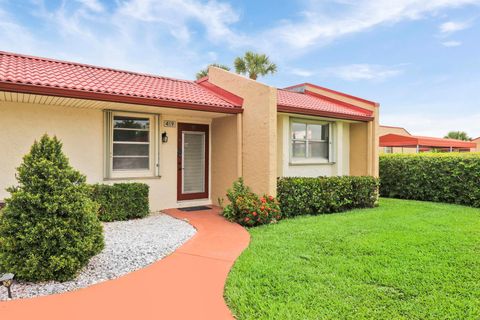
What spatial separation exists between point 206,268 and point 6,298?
2422 millimetres

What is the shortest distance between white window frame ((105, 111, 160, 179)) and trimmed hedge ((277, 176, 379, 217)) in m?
3.64

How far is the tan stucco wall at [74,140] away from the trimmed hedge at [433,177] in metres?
8.95

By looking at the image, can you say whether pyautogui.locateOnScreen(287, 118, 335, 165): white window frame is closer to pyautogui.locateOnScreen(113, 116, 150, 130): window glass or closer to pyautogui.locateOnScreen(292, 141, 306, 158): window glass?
pyautogui.locateOnScreen(292, 141, 306, 158): window glass

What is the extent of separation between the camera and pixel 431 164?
12273 millimetres

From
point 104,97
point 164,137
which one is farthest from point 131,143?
point 104,97

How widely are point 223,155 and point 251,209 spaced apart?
2.74m

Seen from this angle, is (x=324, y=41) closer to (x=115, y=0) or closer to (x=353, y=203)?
(x=353, y=203)

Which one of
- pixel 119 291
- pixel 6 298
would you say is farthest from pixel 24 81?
pixel 119 291

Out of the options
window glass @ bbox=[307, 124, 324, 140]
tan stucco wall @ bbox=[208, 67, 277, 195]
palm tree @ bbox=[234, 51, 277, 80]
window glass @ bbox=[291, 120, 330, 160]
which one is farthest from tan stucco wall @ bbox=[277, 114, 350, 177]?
palm tree @ bbox=[234, 51, 277, 80]

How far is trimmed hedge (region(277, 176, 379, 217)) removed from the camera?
8727 mm

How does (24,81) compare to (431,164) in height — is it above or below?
above

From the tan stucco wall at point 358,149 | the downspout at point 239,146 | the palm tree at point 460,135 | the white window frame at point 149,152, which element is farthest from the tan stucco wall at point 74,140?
the palm tree at point 460,135

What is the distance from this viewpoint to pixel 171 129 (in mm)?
9453

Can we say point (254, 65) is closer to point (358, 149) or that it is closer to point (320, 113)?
point (358, 149)
